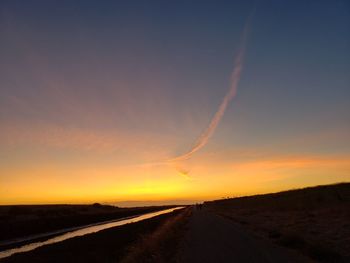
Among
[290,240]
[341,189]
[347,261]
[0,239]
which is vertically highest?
[341,189]

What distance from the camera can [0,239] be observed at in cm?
4350

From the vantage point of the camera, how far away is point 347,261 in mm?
18984

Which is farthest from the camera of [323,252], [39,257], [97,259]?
[39,257]

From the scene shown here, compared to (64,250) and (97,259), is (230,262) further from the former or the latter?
(64,250)

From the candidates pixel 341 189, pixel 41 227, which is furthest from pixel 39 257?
pixel 341 189

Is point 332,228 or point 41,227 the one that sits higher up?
point 41,227

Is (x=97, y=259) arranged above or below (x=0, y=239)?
below

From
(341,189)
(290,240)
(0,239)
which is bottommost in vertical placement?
(290,240)

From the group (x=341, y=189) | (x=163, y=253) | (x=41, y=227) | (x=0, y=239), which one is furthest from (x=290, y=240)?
(x=341, y=189)

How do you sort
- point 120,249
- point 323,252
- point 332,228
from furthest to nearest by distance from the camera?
point 332,228 < point 120,249 < point 323,252

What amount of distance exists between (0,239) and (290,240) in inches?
1144

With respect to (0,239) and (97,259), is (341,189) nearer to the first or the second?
(0,239)

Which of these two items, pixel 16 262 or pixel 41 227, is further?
pixel 41 227

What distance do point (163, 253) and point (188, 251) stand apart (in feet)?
4.32
